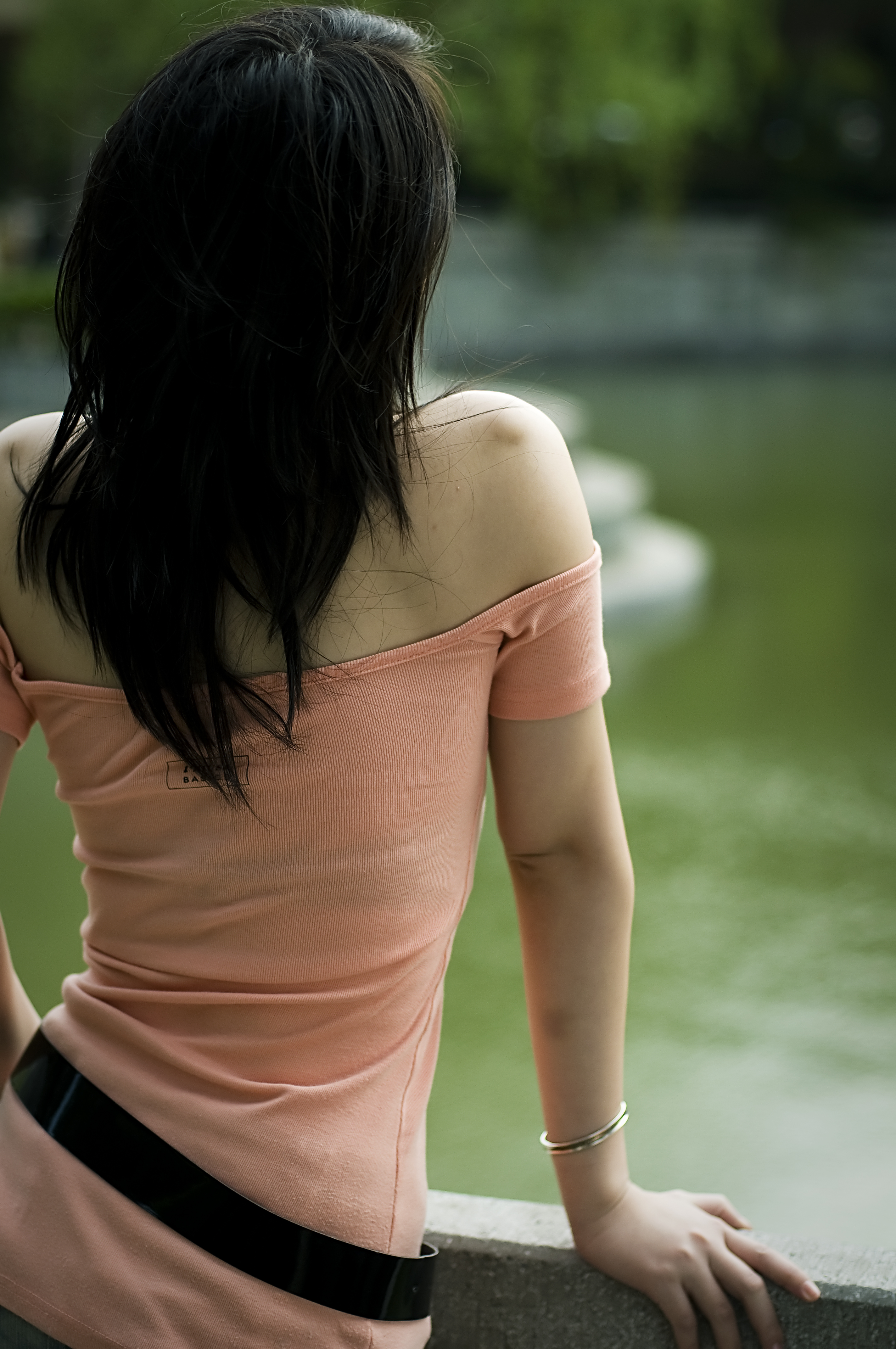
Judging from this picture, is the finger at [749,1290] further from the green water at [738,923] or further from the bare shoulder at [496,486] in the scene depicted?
the green water at [738,923]

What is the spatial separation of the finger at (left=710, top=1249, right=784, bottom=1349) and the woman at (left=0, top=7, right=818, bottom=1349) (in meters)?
0.21

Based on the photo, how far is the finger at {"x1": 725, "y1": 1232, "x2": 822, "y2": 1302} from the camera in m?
0.83

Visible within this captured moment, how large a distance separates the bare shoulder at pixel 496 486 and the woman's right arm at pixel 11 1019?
38 cm

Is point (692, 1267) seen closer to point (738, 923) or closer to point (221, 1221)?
point (221, 1221)

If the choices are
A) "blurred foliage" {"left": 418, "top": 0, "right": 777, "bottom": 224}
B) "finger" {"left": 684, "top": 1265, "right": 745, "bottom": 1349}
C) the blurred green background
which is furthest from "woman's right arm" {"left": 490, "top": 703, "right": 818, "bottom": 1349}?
"blurred foliage" {"left": 418, "top": 0, "right": 777, "bottom": 224}

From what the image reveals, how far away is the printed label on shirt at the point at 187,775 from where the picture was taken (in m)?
0.69

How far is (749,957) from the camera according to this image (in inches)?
104

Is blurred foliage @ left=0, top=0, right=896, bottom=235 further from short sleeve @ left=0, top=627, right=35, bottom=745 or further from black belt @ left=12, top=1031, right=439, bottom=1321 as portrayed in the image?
black belt @ left=12, top=1031, right=439, bottom=1321

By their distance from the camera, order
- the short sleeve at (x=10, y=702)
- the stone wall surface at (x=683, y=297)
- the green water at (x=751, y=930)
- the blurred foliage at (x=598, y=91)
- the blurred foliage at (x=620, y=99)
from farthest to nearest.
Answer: the stone wall surface at (x=683, y=297) < the blurred foliage at (x=598, y=91) < the blurred foliage at (x=620, y=99) < the green water at (x=751, y=930) < the short sleeve at (x=10, y=702)

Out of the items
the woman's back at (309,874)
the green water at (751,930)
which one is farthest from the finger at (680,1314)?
the green water at (751,930)

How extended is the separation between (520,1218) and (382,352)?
577mm

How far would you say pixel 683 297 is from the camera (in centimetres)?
1677

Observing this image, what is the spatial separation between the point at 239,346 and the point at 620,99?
47.6ft

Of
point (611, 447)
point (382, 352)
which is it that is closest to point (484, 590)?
point (382, 352)
